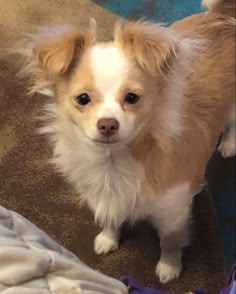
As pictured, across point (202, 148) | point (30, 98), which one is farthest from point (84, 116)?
point (30, 98)

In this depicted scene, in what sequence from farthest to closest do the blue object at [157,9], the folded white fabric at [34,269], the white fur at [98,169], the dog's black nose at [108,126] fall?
the blue object at [157,9] < the white fur at [98,169] < the dog's black nose at [108,126] < the folded white fabric at [34,269]

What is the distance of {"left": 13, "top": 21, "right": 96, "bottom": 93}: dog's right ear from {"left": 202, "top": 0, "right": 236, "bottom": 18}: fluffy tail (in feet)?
1.35

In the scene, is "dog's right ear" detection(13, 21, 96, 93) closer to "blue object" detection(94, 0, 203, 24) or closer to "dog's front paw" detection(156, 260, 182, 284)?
"dog's front paw" detection(156, 260, 182, 284)

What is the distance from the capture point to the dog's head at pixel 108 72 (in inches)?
39.8

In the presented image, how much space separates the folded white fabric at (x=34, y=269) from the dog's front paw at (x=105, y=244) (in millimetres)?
467

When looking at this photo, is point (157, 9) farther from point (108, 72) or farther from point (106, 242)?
point (108, 72)

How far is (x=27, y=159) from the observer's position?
169 cm

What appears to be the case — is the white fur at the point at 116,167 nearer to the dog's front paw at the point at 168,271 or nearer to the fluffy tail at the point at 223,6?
the dog's front paw at the point at 168,271

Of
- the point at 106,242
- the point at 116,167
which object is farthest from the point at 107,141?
the point at 106,242

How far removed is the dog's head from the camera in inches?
39.8

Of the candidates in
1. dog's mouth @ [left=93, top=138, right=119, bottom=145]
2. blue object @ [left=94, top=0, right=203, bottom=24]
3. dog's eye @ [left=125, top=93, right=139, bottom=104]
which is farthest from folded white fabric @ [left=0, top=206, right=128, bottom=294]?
blue object @ [left=94, top=0, right=203, bottom=24]

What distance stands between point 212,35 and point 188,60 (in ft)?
0.68

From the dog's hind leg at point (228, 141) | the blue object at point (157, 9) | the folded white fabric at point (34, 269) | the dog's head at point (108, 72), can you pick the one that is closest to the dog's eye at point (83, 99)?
the dog's head at point (108, 72)

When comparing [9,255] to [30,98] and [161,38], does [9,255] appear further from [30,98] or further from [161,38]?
[30,98]
